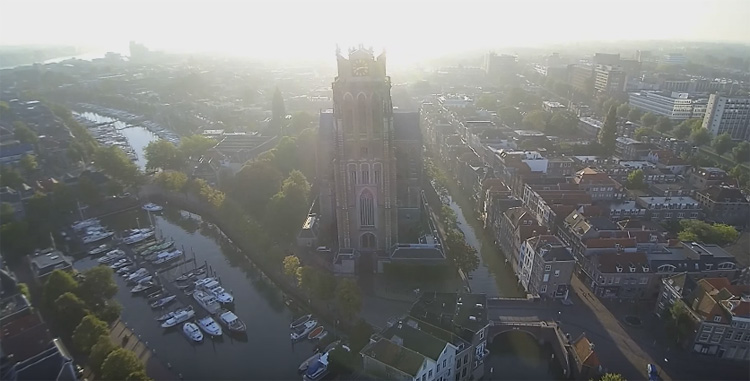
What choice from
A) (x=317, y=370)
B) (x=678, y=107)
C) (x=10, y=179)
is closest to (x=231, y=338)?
(x=317, y=370)

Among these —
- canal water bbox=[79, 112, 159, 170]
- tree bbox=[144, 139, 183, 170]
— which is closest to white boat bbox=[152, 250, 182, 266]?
tree bbox=[144, 139, 183, 170]

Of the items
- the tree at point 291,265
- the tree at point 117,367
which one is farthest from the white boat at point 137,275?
the tree at point 117,367

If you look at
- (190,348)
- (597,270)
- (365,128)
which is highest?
(365,128)

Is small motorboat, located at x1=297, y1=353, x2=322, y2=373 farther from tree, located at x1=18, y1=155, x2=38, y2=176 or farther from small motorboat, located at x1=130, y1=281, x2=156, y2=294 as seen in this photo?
tree, located at x1=18, y1=155, x2=38, y2=176

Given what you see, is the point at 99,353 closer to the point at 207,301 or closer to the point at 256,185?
the point at 207,301

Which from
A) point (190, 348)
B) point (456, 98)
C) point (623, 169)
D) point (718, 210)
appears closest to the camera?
point (190, 348)

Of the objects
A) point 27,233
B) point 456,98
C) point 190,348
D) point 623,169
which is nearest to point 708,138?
point 623,169

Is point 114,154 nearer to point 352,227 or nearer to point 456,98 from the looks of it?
point 352,227

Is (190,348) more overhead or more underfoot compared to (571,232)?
more underfoot
